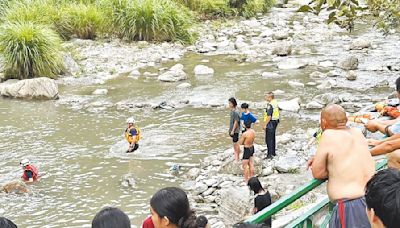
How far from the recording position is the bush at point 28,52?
1778cm

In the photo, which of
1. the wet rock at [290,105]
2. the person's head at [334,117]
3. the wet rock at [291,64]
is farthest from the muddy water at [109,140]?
the person's head at [334,117]

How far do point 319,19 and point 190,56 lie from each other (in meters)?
9.58

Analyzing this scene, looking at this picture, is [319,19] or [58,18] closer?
[58,18]

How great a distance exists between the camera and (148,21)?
22.4 metres

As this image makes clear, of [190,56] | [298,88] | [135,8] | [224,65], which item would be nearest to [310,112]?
[298,88]

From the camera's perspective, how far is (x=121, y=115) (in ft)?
47.9

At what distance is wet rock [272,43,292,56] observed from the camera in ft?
67.9

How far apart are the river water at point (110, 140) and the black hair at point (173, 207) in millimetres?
5284

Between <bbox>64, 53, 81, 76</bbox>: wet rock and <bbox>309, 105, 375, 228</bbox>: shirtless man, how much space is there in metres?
15.7

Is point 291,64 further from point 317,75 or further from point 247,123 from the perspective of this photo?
point 247,123

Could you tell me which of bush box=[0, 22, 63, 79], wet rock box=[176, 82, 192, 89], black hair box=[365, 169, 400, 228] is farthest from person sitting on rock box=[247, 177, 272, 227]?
bush box=[0, 22, 63, 79]

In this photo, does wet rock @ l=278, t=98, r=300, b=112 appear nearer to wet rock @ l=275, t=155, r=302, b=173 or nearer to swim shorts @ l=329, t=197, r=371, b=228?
wet rock @ l=275, t=155, r=302, b=173

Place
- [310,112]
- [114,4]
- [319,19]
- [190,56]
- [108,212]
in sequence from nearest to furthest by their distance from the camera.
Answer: [108,212] < [310,112] < [190,56] < [114,4] < [319,19]

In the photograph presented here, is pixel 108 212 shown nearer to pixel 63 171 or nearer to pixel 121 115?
pixel 63 171
